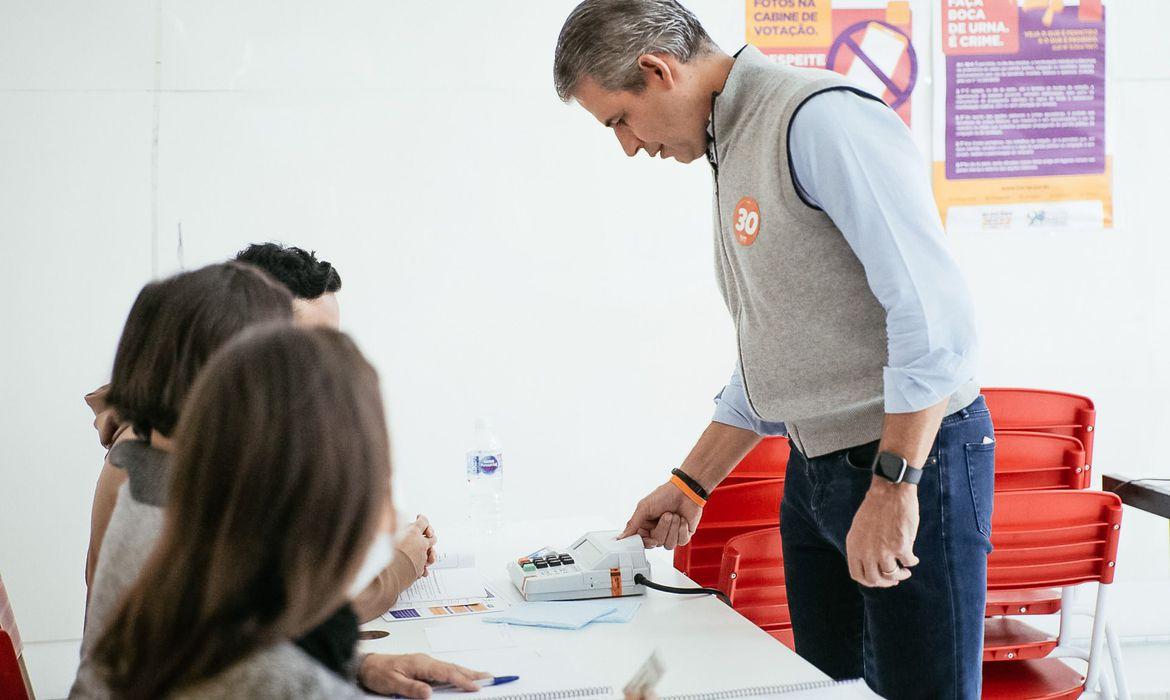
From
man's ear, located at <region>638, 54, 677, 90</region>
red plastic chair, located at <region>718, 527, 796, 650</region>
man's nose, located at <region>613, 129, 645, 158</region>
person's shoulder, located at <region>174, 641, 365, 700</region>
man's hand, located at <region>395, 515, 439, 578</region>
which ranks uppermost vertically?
man's ear, located at <region>638, 54, 677, 90</region>

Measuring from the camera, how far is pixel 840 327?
1.38 m

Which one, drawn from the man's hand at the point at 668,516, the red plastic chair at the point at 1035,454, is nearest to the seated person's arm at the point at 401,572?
the man's hand at the point at 668,516

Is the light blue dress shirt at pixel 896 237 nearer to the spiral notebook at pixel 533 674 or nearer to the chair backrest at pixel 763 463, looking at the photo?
the spiral notebook at pixel 533 674

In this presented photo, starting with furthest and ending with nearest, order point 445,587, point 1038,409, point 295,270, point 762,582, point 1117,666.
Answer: point 1038,409 → point 1117,666 → point 295,270 → point 762,582 → point 445,587

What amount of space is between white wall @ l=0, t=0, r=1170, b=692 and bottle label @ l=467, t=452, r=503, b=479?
0.06 metres

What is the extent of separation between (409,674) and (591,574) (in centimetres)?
43

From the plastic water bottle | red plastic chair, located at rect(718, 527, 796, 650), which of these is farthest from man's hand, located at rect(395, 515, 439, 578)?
the plastic water bottle

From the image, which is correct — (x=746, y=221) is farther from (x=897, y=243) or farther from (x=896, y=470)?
(x=896, y=470)

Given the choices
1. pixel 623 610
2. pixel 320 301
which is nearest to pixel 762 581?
pixel 623 610

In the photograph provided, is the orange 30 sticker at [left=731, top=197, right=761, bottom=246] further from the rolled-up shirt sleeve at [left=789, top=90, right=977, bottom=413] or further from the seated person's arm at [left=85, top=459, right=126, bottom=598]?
the seated person's arm at [left=85, top=459, right=126, bottom=598]

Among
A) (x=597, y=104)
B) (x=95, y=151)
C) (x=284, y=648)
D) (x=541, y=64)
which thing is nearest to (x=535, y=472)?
(x=541, y=64)

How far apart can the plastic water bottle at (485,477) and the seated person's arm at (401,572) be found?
1.32 metres

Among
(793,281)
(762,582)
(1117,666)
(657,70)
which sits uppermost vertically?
(657,70)

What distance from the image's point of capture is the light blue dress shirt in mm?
1250
